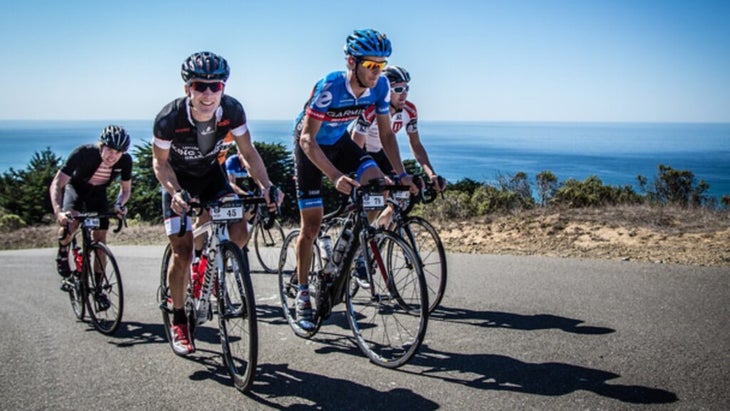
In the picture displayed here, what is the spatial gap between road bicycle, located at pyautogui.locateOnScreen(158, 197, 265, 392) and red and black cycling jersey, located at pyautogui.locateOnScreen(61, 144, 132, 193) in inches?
84.4

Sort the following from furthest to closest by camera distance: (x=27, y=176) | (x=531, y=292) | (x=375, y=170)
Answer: (x=27, y=176) < (x=531, y=292) < (x=375, y=170)

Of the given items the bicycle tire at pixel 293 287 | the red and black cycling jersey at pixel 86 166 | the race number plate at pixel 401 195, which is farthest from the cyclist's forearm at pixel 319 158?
the red and black cycling jersey at pixel 86 166

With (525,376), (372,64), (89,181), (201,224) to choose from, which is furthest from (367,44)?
(89,181)

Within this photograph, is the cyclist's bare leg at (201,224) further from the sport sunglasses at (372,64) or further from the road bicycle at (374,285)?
the sport sunglasses at (372,64)

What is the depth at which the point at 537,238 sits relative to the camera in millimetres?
9344

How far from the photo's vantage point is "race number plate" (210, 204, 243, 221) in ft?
13.3

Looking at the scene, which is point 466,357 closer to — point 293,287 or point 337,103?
point 293,287

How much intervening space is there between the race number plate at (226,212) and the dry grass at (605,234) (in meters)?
5.72

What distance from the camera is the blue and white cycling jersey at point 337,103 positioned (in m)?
4.63

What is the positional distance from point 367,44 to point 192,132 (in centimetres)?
160

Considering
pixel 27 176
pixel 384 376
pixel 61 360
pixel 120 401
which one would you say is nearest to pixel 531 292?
pixel 384 376

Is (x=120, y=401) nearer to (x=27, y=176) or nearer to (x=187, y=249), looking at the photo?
(x=187, y=249)

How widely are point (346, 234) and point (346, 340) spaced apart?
3.47ft

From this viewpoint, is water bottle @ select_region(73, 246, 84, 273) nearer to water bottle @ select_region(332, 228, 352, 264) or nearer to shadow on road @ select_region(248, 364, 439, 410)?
shadow on road @ select_region(248, 364, 439, 410)
